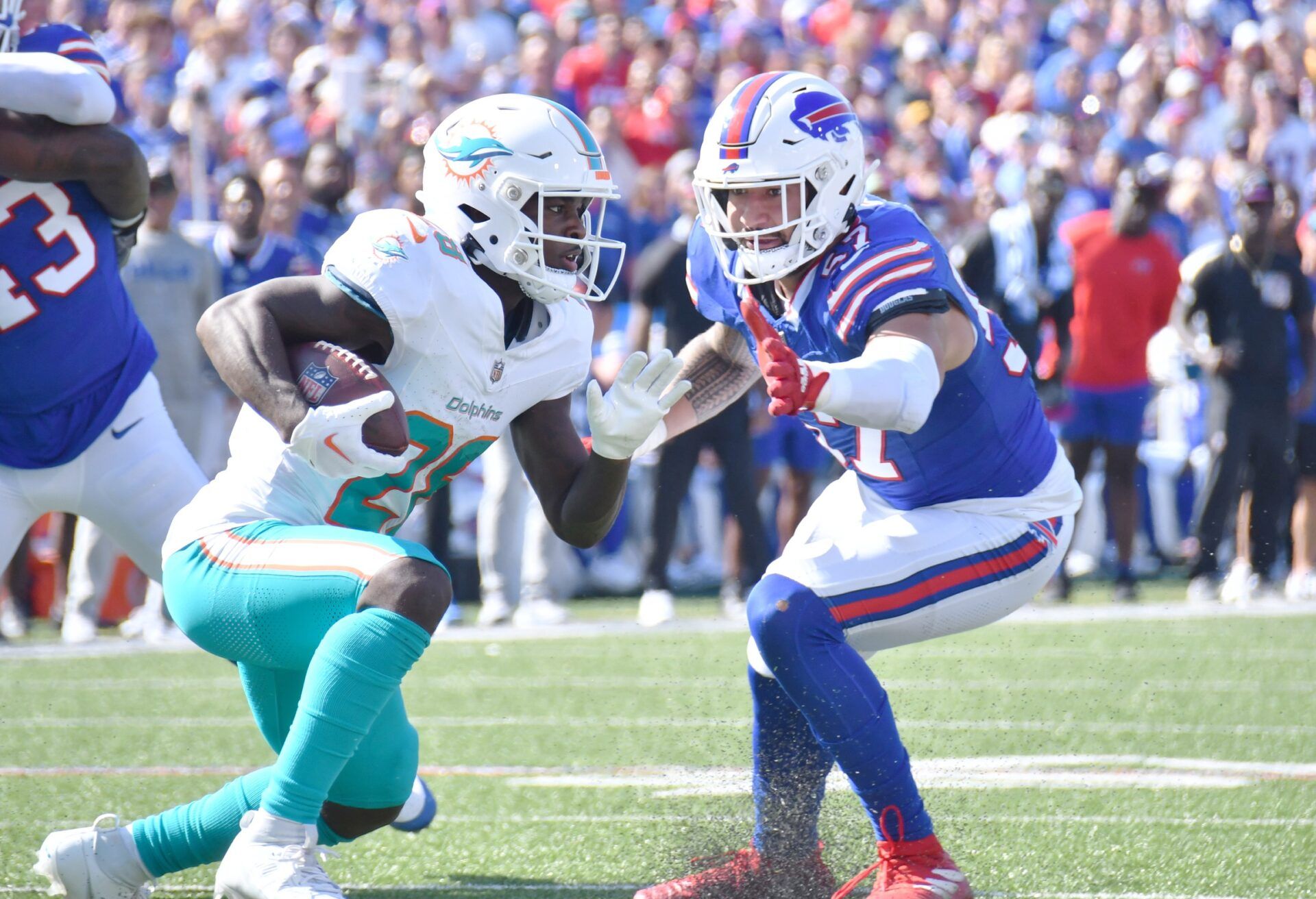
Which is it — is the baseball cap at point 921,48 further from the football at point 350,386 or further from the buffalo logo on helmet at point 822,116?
the football at point 350,386

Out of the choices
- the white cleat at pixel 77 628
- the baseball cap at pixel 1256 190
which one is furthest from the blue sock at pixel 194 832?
the baseball cap at pixel 1256 190

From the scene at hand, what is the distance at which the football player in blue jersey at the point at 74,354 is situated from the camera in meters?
3.85

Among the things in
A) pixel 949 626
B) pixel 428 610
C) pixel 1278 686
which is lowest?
pixel 1278 686

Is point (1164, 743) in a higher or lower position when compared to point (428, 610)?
lower

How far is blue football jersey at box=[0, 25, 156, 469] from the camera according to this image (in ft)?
12.7

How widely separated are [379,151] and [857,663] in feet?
23.6

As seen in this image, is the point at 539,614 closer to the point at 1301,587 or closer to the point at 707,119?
the point at 1301,587

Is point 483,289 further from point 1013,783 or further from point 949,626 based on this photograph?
point 1013,783

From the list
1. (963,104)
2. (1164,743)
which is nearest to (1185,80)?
(963,104)

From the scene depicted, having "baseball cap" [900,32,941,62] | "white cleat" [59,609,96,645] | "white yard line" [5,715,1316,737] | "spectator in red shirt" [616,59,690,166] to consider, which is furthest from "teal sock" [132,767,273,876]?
"baseball cap" [900,32,941,62]

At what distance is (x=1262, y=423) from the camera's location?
27.5 ft

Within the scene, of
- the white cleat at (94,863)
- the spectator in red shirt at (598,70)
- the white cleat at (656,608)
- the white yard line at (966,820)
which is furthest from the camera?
the spectator in red shirt at (598,70)

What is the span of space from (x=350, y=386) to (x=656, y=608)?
483 centimetres

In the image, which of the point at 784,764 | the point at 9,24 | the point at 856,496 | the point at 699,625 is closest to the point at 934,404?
the point at 856,496
